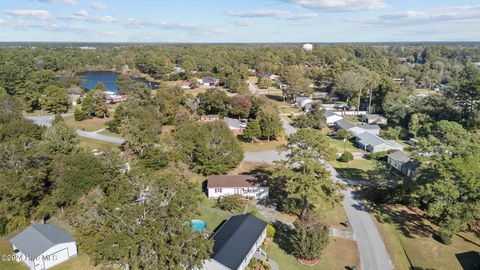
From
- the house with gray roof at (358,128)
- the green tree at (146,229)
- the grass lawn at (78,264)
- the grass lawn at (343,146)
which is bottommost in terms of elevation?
the grass lawn at (78,264)

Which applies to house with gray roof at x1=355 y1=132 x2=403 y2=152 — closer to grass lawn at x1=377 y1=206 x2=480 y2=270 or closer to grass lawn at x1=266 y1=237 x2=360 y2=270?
grass lawn at x1=377 y1=206 x2=480 y2=270

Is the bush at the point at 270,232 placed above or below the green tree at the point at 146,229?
below

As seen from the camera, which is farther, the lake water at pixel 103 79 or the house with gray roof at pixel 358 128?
the lake water at pixel 103 79

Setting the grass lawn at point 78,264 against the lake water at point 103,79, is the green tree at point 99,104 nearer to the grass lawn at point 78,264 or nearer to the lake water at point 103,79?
the lake water at point 103,79

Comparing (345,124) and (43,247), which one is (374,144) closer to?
(345,124)

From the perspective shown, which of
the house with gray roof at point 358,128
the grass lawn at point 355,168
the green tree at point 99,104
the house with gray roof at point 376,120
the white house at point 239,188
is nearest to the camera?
the white house at point 239,188

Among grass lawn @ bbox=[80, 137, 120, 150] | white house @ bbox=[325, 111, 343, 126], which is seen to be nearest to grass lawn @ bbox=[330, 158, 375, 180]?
white house @ bbox=[325, 111, 343, 126]

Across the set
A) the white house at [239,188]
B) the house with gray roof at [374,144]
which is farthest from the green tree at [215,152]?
the house with gray roof at [374,144]
